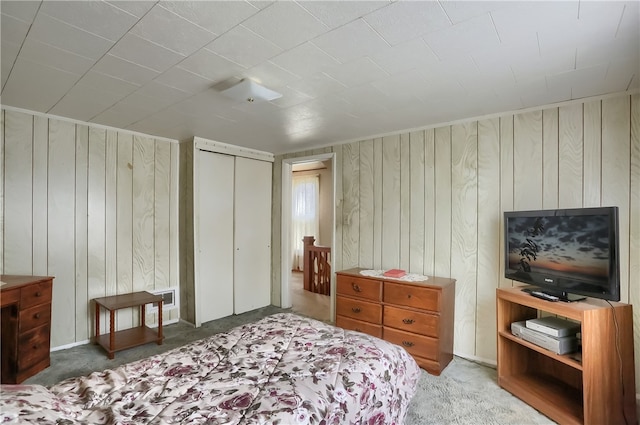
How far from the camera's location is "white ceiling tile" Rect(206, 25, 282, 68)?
1.59 m

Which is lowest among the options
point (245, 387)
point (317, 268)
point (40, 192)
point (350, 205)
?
point (317, 268)

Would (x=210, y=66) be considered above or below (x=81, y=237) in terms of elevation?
above

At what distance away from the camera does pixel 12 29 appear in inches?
61.3

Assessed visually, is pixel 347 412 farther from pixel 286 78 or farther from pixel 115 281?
pixel 115 281

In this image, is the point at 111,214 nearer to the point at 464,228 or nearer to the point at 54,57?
the point at 54,57

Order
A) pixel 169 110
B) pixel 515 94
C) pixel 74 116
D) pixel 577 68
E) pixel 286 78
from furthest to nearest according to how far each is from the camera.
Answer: pixel 74 116
pixel 169 110
pixel 515 94
pixel 286 78
pixel 577 68

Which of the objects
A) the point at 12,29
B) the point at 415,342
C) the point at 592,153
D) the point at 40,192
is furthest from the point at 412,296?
the point at 40,192

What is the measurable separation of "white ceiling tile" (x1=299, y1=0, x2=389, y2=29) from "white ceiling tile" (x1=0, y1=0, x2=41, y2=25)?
1238 mm

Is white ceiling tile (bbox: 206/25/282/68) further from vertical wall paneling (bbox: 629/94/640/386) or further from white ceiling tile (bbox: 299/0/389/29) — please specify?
vertical wall paneling (bbox: 629/94/640/386)

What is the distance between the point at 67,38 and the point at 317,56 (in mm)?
1358

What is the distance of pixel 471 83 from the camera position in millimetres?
2158

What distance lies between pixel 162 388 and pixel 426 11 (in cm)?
208

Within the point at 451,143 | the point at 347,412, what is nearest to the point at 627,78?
the point at 451,143

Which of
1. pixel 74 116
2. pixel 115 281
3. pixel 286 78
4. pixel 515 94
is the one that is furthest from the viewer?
pixel 115 281
